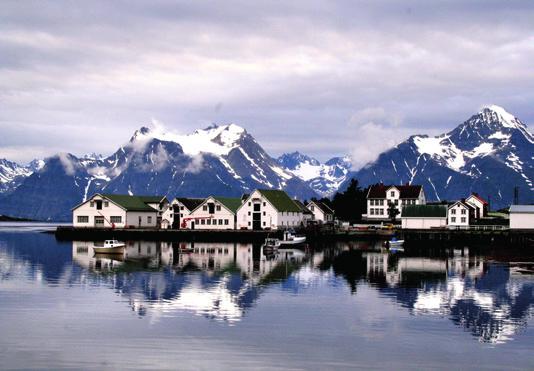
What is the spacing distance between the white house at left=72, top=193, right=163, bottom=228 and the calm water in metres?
78.0

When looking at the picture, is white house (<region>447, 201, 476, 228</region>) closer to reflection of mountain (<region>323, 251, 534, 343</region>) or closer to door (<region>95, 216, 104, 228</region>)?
reflection of mountain (<region>323, 251, 534, 343</region>)

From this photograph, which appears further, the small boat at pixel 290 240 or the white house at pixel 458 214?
the white house at pixel 458 214

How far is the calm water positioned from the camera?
34.2 meters

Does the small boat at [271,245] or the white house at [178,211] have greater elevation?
the white house at [178,211]

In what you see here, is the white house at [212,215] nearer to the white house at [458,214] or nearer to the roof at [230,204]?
the roof at [230,204]

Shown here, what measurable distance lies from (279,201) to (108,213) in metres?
36.8

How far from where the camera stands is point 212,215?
158500 mm

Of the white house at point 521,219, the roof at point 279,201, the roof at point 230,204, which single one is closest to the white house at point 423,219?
the white house at point 521,219

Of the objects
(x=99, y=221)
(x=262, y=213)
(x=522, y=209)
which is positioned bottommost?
(x=99, y=221)

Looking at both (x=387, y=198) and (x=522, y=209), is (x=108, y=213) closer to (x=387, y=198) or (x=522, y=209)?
(x=387, y=198)

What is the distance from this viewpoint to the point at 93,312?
151ft

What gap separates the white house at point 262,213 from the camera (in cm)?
15338

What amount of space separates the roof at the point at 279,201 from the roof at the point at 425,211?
23.9 m

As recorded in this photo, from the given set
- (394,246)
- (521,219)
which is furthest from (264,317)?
(521,219)
